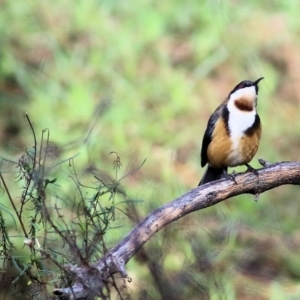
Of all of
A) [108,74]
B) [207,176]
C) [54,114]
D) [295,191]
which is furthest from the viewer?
[108,74]

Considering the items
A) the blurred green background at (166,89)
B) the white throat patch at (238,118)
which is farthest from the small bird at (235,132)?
the blurred green background at (166,89)

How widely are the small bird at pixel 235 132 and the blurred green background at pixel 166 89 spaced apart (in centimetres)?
137

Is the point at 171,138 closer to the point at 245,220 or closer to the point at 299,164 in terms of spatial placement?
the point at 245,220

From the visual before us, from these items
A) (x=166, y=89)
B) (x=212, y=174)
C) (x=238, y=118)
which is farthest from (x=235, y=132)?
(x=166, y=89)

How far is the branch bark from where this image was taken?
2.07m

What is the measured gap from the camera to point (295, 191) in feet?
18.9

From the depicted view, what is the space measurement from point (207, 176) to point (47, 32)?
11.4ft

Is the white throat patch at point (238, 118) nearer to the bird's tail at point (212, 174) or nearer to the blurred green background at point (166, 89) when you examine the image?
the bird's tail at point (212, 174)

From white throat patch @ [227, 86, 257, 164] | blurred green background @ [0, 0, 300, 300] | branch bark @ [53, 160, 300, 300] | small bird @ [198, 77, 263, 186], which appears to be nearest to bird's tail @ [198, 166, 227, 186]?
small bird @ [198, 77, 263, 186]

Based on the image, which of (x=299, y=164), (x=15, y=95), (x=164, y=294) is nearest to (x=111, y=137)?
(x=15, y=95)

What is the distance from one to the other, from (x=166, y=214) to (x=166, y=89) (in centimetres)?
411

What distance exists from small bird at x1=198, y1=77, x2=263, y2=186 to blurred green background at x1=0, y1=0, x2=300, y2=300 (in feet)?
4.50

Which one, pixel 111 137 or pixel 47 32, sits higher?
pixel 47 32

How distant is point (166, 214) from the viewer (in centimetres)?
252
